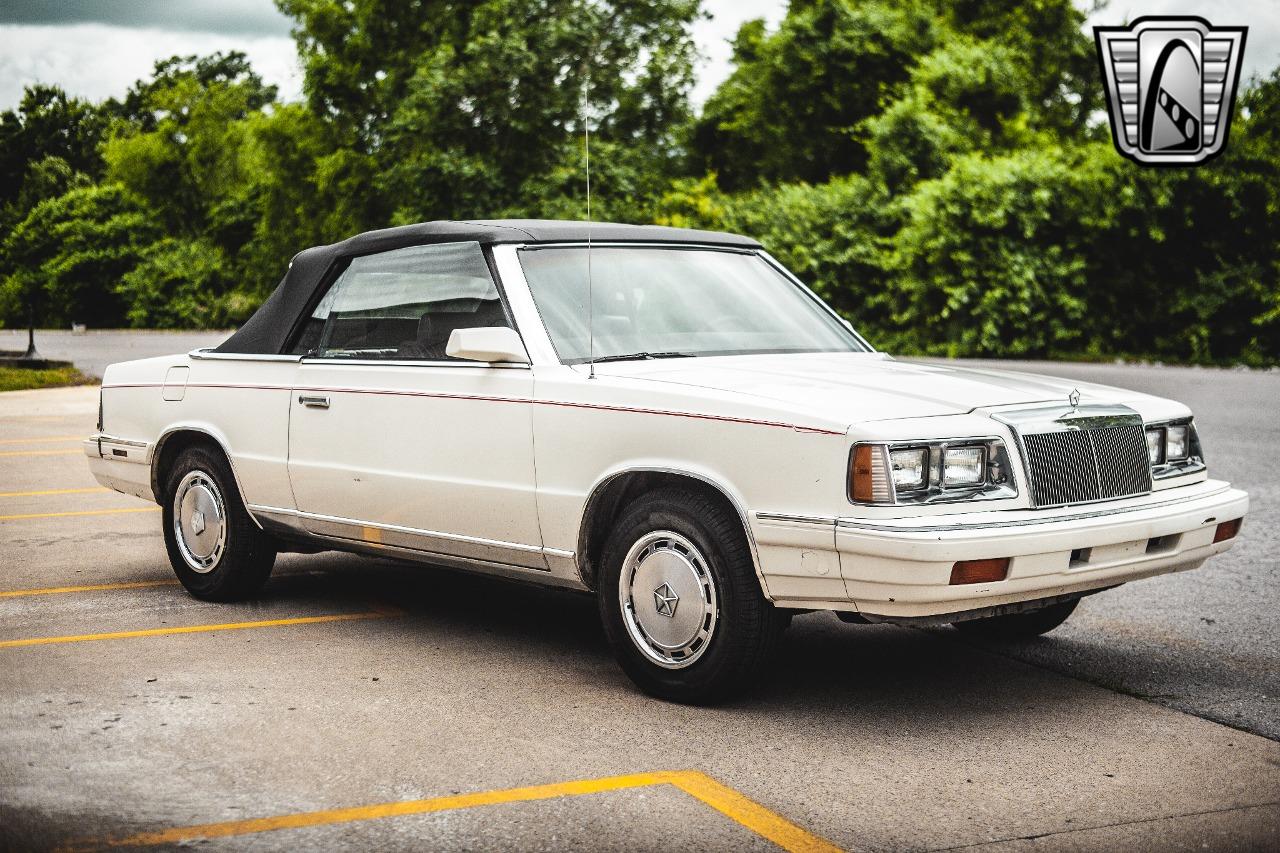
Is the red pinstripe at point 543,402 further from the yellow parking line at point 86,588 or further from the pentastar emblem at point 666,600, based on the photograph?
the yellow parking line at point 86,588

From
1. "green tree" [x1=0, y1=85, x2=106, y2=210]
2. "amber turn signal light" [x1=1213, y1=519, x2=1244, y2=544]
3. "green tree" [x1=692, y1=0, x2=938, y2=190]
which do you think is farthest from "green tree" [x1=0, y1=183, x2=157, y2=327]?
"amber turn signal light" [x1=1213, y1=519, x2=1244, y2=544]

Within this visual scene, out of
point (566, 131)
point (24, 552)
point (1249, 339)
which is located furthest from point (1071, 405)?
point (566, 131)

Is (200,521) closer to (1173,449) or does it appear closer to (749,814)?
(749,814)

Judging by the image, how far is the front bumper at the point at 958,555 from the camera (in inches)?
175

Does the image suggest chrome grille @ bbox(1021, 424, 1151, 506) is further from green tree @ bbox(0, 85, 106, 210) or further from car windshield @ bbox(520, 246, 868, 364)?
green tree @ bbox(0, 85, 106, 210)

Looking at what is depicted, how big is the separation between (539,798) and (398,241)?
2.94 meters

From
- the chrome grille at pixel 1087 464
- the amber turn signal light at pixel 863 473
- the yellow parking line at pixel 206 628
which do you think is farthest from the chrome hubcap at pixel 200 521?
the chrome grille at pixel 1087 464

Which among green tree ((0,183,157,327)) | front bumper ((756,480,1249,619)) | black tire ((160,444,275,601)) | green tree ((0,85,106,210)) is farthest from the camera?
green tree ((0,85,106,210))

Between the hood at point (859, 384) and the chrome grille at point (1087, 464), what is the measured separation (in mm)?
172

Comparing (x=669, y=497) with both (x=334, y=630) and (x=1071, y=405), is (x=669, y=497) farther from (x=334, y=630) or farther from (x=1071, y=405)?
(x=334, y=630)

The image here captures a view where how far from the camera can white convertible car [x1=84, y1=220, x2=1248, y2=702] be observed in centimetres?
462

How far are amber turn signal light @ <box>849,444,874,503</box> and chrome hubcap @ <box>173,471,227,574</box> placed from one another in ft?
11.4

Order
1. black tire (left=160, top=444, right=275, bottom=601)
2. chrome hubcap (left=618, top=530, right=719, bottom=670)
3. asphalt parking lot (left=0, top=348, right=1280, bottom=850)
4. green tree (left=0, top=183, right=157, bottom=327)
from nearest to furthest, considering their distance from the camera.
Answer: asphalt parking lot (left=0, top=348, right=1280, bottom=850) → chrome hubcap (left=618, top=530, right=719, bottom=670) → black tire (left=160, top=444, right=275, bottom=601) → green tree (left=0, top=183, right=157, bottom=327)

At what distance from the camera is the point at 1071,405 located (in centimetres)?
506
